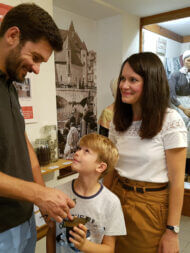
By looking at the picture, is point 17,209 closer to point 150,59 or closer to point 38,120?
point 150,59

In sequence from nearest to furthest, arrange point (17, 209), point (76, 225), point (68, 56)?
point (76, 225), point (17, 209), point (68, 56)

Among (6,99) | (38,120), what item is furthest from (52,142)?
(6,99)

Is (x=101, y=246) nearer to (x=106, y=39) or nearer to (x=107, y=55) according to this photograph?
(x=107, y=55)

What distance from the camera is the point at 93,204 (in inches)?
40.3

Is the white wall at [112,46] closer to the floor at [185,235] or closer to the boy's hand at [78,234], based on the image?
the floor at [185,235]

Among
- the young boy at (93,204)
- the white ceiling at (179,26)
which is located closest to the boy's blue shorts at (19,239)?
the young boy at (93,204)

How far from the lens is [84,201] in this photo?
40.8 inches

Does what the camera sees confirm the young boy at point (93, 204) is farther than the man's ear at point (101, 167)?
No

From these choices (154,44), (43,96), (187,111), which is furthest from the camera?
(154,44)

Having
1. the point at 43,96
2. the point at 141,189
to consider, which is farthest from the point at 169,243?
the point at 43,96

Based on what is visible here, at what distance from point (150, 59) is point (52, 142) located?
1.40m

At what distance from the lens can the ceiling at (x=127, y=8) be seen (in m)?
2.51

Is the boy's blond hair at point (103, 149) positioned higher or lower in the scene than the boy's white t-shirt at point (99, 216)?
higher

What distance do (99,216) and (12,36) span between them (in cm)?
88
